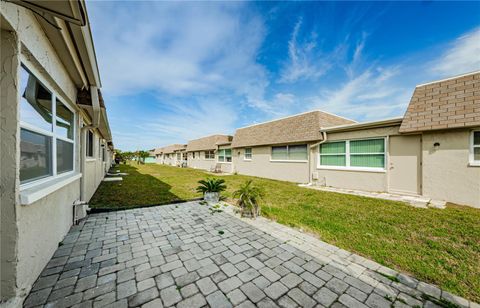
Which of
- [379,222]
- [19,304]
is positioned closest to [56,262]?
[19,304]

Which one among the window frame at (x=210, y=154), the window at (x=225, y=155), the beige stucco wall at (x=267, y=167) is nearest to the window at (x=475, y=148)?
the beige stucco wall at (x=267, y=167)

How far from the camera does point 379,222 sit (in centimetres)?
475

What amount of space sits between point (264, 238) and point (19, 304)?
338cm

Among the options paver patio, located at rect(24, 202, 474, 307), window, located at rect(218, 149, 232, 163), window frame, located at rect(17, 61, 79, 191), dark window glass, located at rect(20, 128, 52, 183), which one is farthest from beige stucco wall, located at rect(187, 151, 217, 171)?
dark window glass, located at rect(20, 128, 52, 183)

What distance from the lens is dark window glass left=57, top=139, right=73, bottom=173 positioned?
11.1 feet

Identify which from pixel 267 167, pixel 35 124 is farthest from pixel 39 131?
pixel 267 167

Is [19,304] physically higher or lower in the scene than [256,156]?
lower

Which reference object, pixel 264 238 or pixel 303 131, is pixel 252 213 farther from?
pixel 303 131

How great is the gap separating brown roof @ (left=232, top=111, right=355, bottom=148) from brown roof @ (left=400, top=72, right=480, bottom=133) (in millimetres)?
4071

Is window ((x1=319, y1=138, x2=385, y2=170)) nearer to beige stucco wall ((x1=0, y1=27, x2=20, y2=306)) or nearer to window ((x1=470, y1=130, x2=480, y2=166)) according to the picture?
window ((x1=470, y1=130, x2=480, y2=166))

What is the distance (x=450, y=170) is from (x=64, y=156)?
1198 centimetres

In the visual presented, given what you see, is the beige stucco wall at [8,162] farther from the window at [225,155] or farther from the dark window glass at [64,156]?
the window at [225,155]

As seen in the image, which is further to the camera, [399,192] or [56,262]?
[399,192]

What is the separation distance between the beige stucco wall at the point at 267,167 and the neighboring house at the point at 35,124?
11.1m
